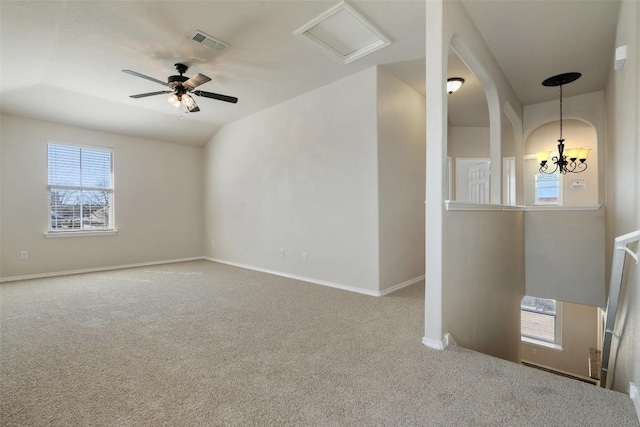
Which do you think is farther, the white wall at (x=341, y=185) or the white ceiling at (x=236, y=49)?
the white wall at (x=341, y=185)

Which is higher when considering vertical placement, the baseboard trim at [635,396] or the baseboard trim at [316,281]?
the baseboard trim at [635,396]

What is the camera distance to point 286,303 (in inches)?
139

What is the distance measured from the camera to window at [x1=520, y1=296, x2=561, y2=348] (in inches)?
235

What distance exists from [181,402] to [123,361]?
0.80 m

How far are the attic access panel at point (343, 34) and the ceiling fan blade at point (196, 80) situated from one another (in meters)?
1.08

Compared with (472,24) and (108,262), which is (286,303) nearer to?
(472,24)

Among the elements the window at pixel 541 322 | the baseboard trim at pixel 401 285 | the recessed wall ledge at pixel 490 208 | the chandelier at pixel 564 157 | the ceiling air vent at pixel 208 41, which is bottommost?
the window at pixel 541 322

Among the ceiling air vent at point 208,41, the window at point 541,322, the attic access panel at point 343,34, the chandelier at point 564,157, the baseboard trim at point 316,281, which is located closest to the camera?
the attic access panel at point 343,34

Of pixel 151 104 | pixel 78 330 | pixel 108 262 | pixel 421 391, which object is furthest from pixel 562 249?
pixel 108 262

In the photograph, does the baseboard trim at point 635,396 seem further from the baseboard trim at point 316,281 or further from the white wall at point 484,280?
the baseboard trim at point 316,281

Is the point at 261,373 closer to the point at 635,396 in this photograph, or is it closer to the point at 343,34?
the point at 635,396

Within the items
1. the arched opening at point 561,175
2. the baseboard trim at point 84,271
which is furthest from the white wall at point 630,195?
the baseboard trim at point 84,271

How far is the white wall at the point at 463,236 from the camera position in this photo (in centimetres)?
233

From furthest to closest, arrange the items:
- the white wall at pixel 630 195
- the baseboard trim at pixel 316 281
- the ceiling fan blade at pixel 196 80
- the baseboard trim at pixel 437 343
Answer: the baseboard trim at pixel 316 281
the ceiling fan blade at pixel 196 80
the baseboard trim at pixel 437 343
the white wall at pixel 630 195
